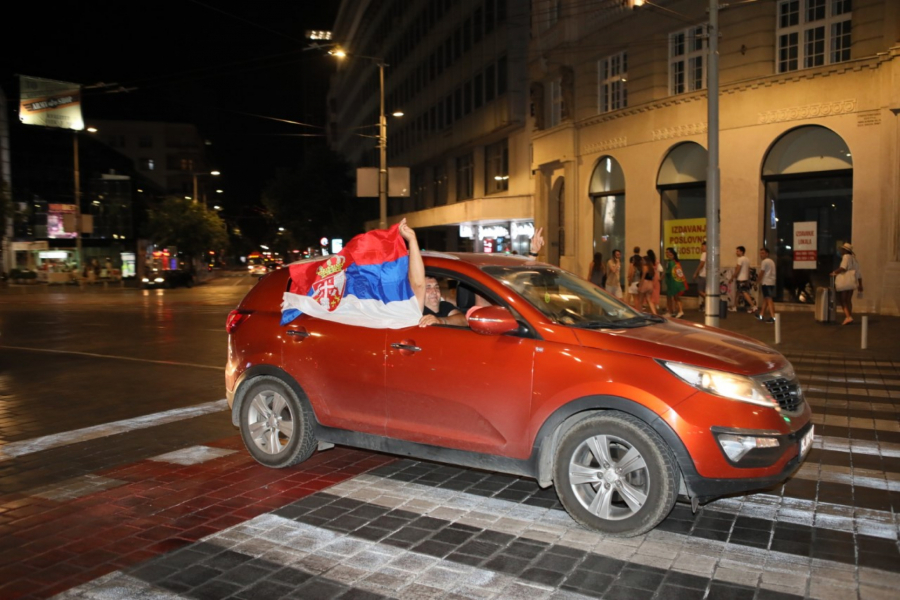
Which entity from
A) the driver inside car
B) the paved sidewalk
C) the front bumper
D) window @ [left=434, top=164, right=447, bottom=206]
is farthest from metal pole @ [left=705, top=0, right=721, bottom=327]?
window @ [left=434, top=164, right=447, bottom=206]

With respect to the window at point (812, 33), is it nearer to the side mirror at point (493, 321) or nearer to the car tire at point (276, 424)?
the side mirror at point (493, 321)

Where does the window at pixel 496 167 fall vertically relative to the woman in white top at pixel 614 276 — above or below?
above

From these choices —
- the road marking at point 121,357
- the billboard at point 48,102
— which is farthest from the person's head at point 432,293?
the billboard at point 48,102

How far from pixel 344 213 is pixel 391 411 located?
59.2 meters

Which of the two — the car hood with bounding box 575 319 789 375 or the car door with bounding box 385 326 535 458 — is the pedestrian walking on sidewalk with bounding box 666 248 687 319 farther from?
the car door with bounding box 385 326 535 458

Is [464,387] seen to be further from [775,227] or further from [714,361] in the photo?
[775,227]

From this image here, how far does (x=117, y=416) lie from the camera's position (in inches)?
338

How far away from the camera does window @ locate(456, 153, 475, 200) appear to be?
1731 inches

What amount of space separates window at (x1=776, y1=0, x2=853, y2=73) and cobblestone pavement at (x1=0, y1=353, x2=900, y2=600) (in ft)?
53.0

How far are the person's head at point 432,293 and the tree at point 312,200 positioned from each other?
2280 inches

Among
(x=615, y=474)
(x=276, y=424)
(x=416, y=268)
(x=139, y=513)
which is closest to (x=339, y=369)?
(x=276, y=424)

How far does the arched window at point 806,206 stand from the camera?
19.8 metres

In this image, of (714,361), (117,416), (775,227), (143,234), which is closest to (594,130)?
(775,227)

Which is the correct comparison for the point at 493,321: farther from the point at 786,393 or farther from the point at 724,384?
the point at 786,393
